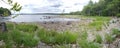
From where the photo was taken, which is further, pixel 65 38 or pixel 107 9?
pixel 107 9

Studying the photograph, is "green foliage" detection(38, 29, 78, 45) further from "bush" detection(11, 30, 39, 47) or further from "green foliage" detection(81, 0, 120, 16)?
"green foliage" detection(81, 0, 120, 16)

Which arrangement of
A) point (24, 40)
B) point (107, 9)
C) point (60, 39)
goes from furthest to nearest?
point (107, 9) → point (60, 39) → point (24, 40)

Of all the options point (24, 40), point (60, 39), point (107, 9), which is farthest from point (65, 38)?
point (107, 9)

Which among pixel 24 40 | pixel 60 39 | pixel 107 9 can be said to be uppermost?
pixel 24 40

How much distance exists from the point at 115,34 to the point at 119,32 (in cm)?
32

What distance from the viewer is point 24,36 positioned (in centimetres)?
815

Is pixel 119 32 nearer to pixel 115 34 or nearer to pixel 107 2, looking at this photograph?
pixel 115 34

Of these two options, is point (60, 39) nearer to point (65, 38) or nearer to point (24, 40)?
point (65, 38)

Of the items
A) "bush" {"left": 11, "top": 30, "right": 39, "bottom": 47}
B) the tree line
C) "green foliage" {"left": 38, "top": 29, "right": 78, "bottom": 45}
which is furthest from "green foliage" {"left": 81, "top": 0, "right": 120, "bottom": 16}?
"bush" {"left": 11, "top": 30, "right": 39, "bottom": 47}

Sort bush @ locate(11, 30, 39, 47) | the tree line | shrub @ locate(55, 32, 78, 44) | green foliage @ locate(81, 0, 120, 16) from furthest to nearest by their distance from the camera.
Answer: green foliage @ locate(81, 0, 120, 16)
the tree line
shrub @ locate(55, 32, 78, 44)
bush @ locate(11, 30, 39, 47)

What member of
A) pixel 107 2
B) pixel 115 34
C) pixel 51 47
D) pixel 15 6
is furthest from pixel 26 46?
pixel 107 2

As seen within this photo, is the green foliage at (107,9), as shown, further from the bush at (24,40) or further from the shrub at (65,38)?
the bush at (24,40)

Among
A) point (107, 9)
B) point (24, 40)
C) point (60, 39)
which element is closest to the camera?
point (24, 40)

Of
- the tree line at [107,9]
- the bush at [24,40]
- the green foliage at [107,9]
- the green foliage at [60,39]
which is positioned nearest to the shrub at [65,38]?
the green foliage at [60,39]
